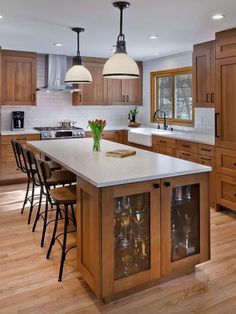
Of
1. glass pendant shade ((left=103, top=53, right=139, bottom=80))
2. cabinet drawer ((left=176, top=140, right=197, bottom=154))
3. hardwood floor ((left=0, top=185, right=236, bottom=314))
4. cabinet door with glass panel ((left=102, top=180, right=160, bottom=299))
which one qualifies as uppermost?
glass pendant shade ((left=103, top=53, right=139, bottom=80))

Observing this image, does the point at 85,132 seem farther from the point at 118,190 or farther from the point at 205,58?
the point at 118,190

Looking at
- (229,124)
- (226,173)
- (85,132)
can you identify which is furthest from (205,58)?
(85,132)

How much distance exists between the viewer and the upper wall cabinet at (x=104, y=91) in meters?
6.43

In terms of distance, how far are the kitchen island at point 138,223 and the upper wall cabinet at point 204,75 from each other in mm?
2321

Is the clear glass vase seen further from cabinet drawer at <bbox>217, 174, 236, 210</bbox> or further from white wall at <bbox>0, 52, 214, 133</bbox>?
white wall at <bbox>0, 52, 214, 133</bbox>

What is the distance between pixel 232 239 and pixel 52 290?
201 cm

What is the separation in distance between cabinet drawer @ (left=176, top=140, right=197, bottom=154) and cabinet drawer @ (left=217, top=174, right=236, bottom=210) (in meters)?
0.59

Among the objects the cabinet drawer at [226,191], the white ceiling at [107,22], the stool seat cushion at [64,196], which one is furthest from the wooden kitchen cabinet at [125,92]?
the stool seat cushion at [64,196]

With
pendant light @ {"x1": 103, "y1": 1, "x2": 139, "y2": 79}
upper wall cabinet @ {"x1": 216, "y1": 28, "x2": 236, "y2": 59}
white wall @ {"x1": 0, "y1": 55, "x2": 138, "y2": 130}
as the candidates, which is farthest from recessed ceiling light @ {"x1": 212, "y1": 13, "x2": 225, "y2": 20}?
white wall @ {"x1": 0, "y1": 55, "x2": 138, "y2": 130}

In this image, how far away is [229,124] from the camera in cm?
412

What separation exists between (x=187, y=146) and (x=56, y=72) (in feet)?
9.64

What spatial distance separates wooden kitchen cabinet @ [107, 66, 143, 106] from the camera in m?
6.76

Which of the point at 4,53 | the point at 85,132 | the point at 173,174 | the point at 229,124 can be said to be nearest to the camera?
the point at 173,174

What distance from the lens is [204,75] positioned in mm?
4844
